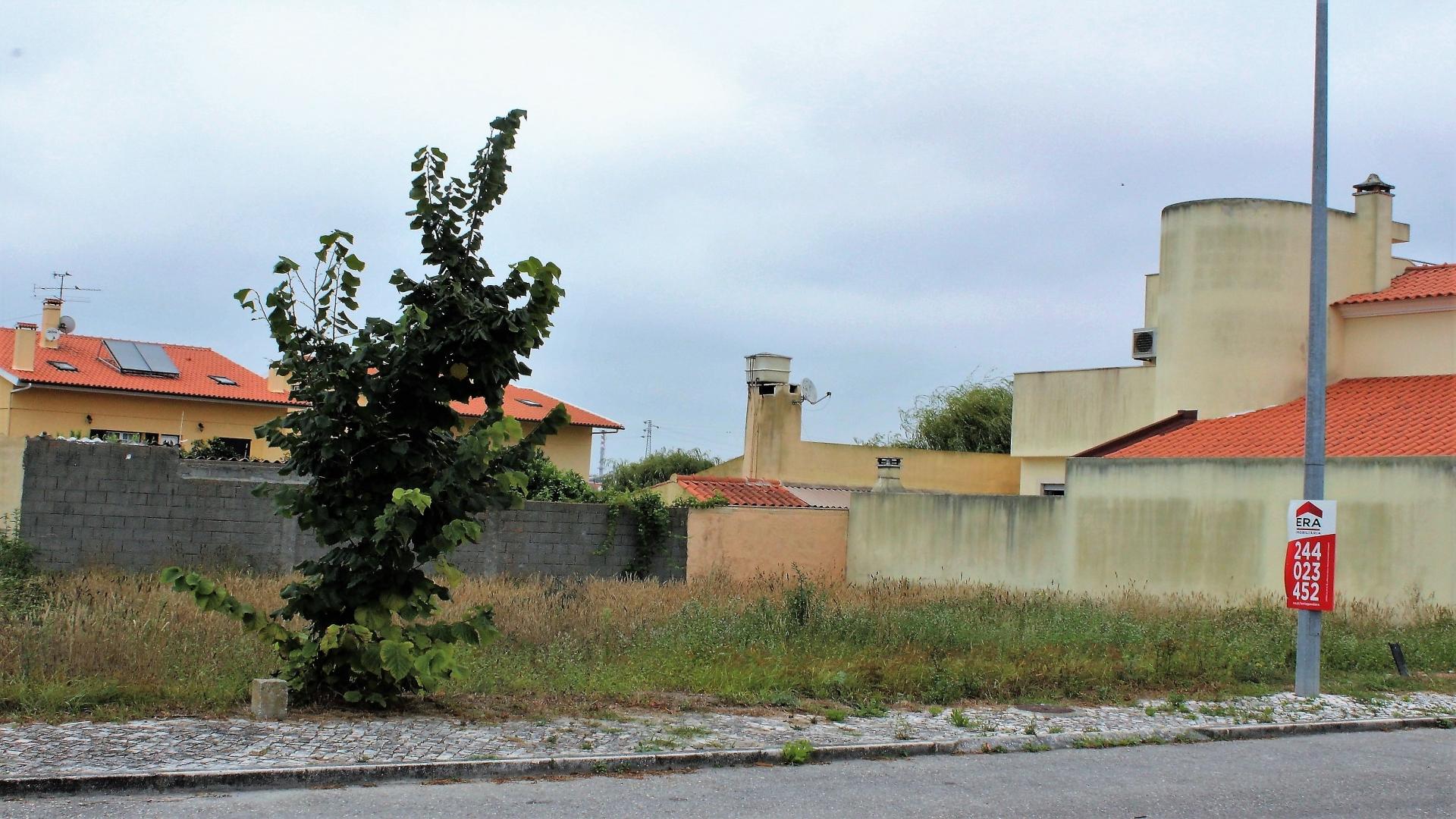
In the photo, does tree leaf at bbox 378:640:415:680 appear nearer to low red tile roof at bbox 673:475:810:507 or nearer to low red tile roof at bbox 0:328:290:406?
low red tile roof at bbox 673:475:810:507

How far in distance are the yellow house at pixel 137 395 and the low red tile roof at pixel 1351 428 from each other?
1984 cm

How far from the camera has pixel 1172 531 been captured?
21.0 metres

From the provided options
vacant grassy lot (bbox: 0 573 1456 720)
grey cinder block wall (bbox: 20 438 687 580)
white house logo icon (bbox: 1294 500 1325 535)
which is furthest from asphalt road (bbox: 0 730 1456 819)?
grey cinder block wall (bbox: 20 438 687 580)

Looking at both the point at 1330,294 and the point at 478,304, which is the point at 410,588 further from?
the point at 1330,294

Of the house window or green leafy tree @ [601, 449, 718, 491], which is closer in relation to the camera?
the house window

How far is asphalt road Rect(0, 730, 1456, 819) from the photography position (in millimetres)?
7449

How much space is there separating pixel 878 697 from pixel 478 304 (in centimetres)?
509

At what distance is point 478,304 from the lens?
9992 millimetres

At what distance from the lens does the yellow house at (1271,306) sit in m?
24.4

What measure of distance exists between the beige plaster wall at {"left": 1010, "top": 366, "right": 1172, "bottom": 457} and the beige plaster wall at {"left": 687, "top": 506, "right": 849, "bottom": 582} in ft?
20.3

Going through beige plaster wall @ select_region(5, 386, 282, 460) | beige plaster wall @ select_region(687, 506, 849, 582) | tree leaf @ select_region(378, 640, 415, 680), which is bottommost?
tree leaf @ select_region(378, 640, 415, 680)

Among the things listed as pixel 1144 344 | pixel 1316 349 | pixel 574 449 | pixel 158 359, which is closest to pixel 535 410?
pixel 574 449

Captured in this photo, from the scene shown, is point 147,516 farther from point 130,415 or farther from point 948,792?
point 130,415

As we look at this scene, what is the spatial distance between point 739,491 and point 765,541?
96.9 inches
